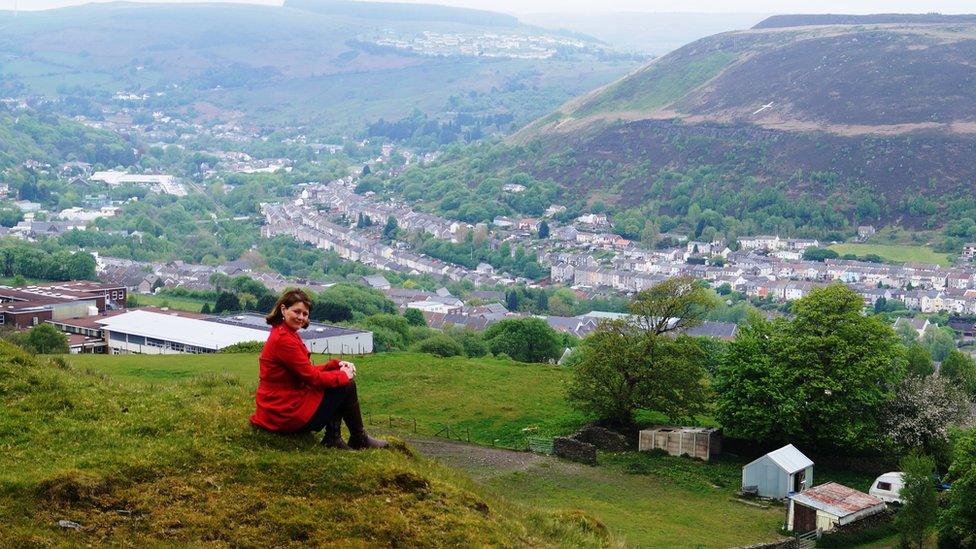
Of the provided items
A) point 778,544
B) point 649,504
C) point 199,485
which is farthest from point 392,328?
point 199,485

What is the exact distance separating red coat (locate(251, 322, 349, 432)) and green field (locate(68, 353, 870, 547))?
2.12 metres

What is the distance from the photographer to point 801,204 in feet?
499

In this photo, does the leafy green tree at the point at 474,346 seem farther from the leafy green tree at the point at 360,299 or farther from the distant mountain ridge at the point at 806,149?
the distant mountain ridge at the point at 806,149

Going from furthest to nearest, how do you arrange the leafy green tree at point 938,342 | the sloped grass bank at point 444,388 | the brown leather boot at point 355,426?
the leafy green tree at point 938,342
the sloped grass bank at point 444,388
the brown leather boot at point 355,426

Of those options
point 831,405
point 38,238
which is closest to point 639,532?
point 831,405

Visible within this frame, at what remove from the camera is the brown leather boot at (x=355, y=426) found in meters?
13.1

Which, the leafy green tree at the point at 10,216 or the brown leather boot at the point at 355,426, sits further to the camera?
the leafy green tree at the point at 10,216

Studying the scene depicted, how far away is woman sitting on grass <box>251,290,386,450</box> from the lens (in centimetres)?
1284

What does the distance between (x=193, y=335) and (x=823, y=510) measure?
35.9 m

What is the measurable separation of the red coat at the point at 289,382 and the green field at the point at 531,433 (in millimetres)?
2119

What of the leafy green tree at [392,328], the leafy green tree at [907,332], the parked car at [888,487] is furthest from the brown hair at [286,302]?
the leafy green tree at [907,332]

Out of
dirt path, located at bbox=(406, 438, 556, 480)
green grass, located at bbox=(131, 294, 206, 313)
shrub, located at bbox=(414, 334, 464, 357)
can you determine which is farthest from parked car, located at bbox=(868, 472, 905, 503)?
green grass, located at bbox=(131, 294, 206, 313)

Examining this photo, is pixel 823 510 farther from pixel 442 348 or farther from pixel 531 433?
pixel 442 348

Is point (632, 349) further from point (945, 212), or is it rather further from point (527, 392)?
point (945, 212)
